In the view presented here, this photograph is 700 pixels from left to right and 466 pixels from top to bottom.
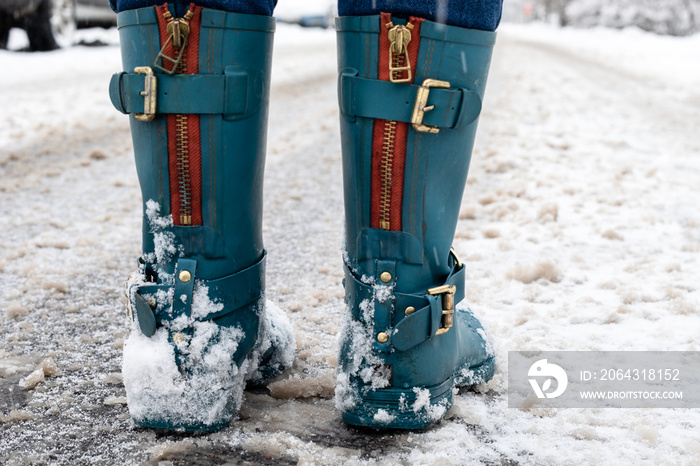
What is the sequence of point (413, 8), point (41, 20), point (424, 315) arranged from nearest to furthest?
point (413, 8) → point (424, 315) → point (41, 20)

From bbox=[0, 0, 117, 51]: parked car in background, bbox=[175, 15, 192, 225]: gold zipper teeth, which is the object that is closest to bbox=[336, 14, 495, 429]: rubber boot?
bbox=[175, 15, 192, 225]: gold zipper teeth

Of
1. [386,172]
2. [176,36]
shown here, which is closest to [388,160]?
[386,172]

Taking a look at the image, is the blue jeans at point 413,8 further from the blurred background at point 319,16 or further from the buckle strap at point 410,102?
the blurred background at point 319,16

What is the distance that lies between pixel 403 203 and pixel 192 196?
375 mm

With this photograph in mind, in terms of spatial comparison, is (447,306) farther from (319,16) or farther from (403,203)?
(319,16)

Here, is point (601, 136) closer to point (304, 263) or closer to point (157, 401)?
point (304, 263)

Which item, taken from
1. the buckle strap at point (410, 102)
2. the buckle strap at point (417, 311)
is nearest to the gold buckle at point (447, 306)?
the buckle strap at point (417, 311)

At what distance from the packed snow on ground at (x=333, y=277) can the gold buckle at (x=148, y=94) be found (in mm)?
561

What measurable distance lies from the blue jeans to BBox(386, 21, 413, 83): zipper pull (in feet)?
0.10

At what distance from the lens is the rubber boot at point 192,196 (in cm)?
107

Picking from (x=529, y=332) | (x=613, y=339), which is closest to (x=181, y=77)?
(x=529, y=332)

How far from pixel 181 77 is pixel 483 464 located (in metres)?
0.82

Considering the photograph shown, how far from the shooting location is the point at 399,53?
103cm

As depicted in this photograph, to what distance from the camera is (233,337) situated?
3.90 ft
